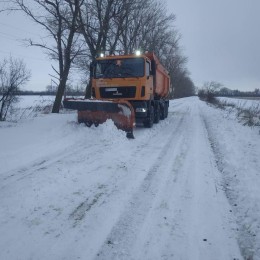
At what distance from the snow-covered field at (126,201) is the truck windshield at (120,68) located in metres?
4.58

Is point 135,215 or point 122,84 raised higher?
point 122,84

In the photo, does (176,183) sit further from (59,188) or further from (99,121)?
(99,121)

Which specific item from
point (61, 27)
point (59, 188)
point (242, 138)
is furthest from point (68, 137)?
point (61, 27)

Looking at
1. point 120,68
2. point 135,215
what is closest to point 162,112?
point 120,68

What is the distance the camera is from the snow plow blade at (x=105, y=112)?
10930 mm

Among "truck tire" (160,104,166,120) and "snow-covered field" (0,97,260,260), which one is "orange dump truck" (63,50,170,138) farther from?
"truck tire" (160,104,166,120)

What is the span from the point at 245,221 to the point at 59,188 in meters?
3.03

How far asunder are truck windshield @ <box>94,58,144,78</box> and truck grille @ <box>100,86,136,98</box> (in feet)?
1.65

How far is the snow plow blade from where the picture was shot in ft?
35.9

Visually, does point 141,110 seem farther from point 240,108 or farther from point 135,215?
point 240,108

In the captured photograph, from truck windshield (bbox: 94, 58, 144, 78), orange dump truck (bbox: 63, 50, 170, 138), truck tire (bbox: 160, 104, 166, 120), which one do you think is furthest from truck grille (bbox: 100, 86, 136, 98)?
truck tire (bbox: 160, 104, 166, 120)

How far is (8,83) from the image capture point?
15.9m

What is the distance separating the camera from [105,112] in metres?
11.3

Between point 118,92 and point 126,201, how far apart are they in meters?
8.42
